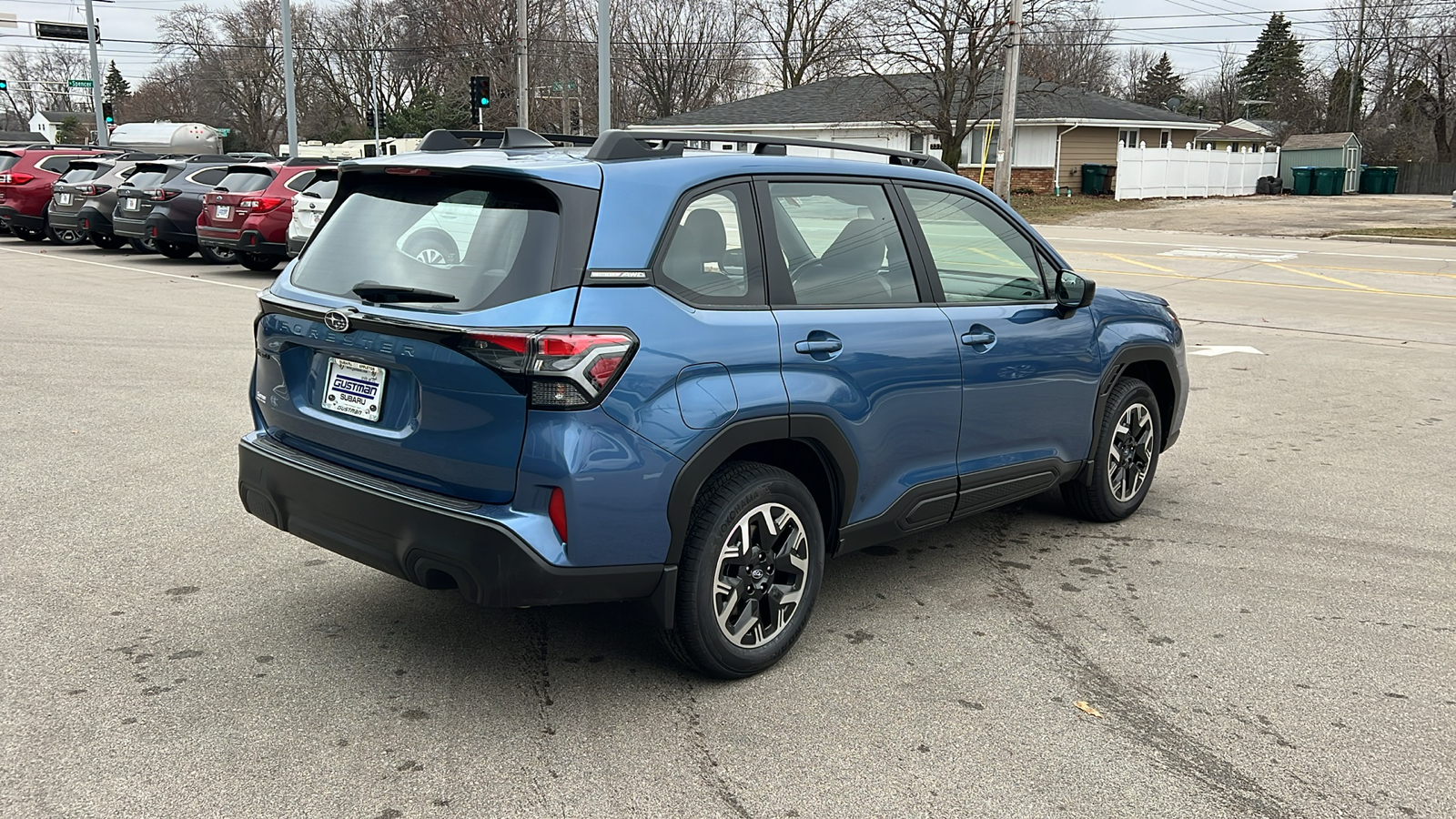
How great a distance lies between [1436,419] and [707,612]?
6891 mm

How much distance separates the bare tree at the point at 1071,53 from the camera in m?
47.5

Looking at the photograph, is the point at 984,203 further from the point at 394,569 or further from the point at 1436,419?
the point at 1436,419

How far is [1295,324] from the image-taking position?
1356cm

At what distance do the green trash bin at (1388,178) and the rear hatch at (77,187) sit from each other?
166ft

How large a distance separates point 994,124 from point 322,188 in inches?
1234

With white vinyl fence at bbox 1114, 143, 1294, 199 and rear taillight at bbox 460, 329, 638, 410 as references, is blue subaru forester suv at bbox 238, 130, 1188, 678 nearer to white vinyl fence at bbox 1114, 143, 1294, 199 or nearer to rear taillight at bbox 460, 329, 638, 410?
rear taillight at bbox 460, 329, 638, 410

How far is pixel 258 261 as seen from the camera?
58.9ft

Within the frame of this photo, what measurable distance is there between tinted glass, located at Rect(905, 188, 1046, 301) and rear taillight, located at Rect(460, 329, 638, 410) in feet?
5.81

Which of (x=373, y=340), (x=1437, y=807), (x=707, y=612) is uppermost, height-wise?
(x=373, y=340)

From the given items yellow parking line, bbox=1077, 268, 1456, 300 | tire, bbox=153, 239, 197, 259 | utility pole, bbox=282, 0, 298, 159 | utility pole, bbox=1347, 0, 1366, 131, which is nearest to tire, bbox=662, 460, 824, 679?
yellow parking line, bbox=1077, 268, 1456, 300

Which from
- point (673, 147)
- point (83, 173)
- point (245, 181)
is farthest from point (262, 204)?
point (673, 147)

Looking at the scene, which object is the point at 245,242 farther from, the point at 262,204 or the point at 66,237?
the point at 66,237

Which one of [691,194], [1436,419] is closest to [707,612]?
[691,194]

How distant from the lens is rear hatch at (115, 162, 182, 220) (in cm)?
1950
